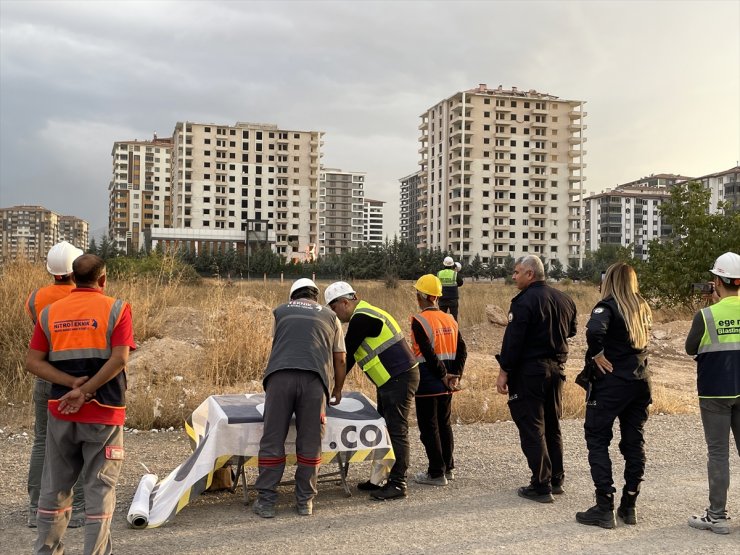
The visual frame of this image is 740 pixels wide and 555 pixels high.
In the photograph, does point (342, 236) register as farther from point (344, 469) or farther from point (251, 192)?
point (344, 469)

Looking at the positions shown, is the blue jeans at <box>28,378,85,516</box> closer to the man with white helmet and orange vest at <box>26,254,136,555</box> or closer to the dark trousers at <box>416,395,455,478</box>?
the man with white helmet and orange vest at <box>26,254,136,555</box>

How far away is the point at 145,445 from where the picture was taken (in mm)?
8305

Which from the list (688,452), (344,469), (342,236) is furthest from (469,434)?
(342,236)

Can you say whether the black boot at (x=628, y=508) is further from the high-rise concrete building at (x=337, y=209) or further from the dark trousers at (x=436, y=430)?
the high-rise concrete building at (x=337, y=209)

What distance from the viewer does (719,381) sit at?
541 cm

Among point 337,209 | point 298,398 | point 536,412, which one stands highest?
point 337,209

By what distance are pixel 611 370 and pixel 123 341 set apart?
357cm

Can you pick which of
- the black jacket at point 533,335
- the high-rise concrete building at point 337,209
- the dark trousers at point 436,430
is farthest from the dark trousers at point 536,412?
the high-rise concrete building at point 337,209

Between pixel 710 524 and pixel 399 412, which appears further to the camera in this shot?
pixel 399 412

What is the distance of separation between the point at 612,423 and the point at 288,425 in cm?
251

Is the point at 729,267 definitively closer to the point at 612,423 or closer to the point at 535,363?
the point at 612,423

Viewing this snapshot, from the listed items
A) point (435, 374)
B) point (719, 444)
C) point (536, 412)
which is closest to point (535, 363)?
point (536, 412)

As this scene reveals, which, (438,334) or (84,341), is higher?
(84,341)

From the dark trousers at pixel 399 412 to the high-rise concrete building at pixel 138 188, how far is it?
448 ft
